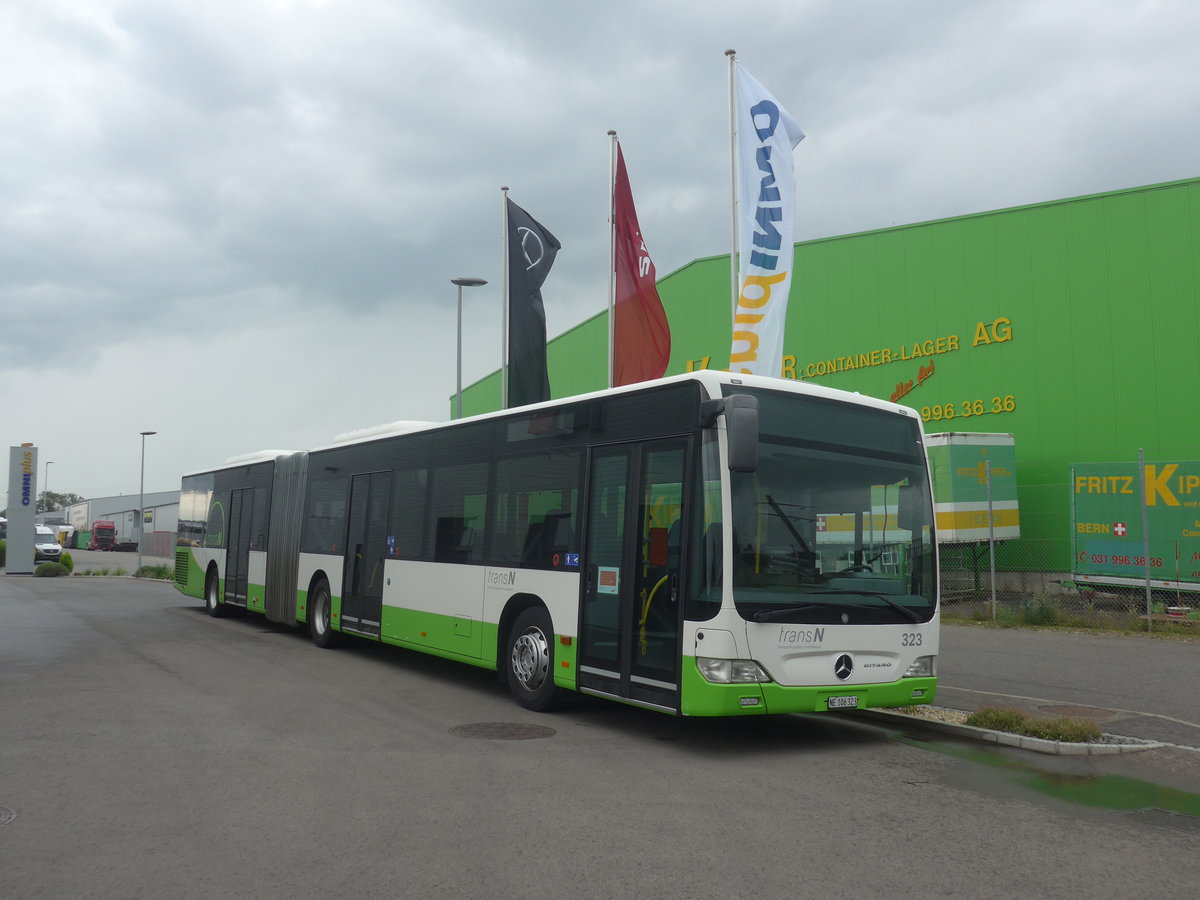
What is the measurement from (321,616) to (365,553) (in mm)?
2206

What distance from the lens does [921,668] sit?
8891mm

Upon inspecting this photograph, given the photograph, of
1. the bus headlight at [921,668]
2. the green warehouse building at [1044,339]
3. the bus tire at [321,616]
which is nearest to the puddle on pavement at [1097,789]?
the bus headlight at [921,668]

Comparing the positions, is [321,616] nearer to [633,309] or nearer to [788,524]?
[633,309]

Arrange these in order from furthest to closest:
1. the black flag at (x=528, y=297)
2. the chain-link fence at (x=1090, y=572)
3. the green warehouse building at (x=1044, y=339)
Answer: the green warehouse building at (x=1044, y=339)
the black flag at (x=528, y=297)
the chain-link fence at (x=1090, y=572)

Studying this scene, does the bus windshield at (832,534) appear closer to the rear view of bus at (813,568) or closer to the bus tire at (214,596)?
the rear view of bus at (813,568)

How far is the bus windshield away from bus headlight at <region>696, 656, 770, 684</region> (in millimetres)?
356

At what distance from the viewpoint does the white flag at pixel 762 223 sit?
48.7 feet

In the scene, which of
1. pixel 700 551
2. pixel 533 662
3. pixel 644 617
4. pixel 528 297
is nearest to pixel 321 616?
pixel 528 297

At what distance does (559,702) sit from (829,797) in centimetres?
376

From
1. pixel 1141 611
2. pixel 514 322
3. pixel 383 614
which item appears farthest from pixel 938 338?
pixel 383 614

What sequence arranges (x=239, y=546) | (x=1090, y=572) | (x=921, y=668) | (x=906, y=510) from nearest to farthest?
(x=921, y=668), (x=906, y=510), (x=1090, y=572), (x=239, y=546)

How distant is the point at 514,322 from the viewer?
19.2m

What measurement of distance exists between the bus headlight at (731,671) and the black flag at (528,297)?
10967 millimetres

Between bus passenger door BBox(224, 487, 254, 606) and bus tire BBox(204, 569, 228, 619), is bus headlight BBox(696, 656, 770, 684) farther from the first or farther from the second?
bus tire BBox(204, 569, 228, 619)
